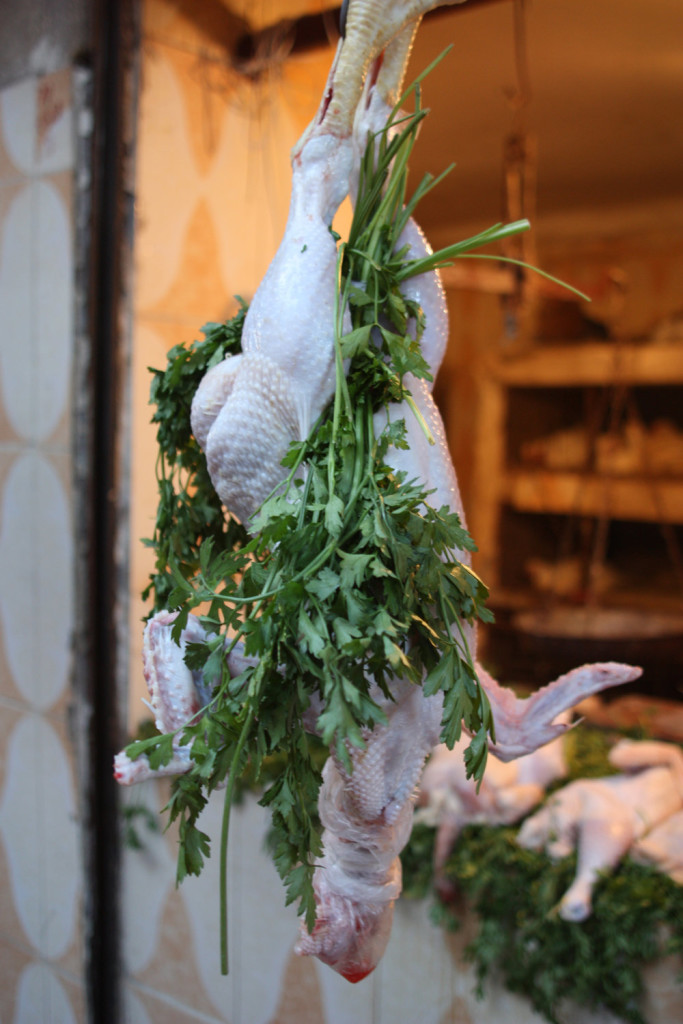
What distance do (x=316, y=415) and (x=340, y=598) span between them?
183 mm

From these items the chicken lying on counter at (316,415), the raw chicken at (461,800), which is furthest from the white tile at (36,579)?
the chicken lying on counter at (316,415)

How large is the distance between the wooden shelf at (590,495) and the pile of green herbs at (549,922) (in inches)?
67.8

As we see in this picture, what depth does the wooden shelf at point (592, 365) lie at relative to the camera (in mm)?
2941

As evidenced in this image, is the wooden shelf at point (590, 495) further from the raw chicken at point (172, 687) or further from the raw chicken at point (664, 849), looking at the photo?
the raw chicken at point (172, 687)

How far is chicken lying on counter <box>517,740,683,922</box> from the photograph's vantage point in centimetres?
129

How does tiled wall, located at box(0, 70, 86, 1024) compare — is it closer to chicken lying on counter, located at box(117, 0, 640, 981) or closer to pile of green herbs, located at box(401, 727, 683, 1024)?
pile of green herbs, located at box(401, 727, 683, 1024)

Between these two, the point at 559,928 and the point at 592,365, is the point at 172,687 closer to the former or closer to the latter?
the point at 559,928

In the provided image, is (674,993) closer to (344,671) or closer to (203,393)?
(344,671)

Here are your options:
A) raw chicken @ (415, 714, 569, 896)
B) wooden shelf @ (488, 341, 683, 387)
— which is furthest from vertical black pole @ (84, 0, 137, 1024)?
wooden shelf @ (488, 341, 683, 387)

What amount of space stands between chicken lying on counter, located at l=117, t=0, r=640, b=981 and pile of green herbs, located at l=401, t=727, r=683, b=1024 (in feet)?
2.00

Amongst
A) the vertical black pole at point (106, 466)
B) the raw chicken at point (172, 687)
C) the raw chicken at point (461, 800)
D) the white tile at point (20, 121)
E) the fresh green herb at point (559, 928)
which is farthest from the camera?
the white tile at point (20, 121)

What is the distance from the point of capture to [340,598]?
22.7 inches

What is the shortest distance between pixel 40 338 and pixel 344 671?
1.47 meters

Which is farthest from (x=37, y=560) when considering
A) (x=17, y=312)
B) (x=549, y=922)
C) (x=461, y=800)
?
(x=549, y=922)
